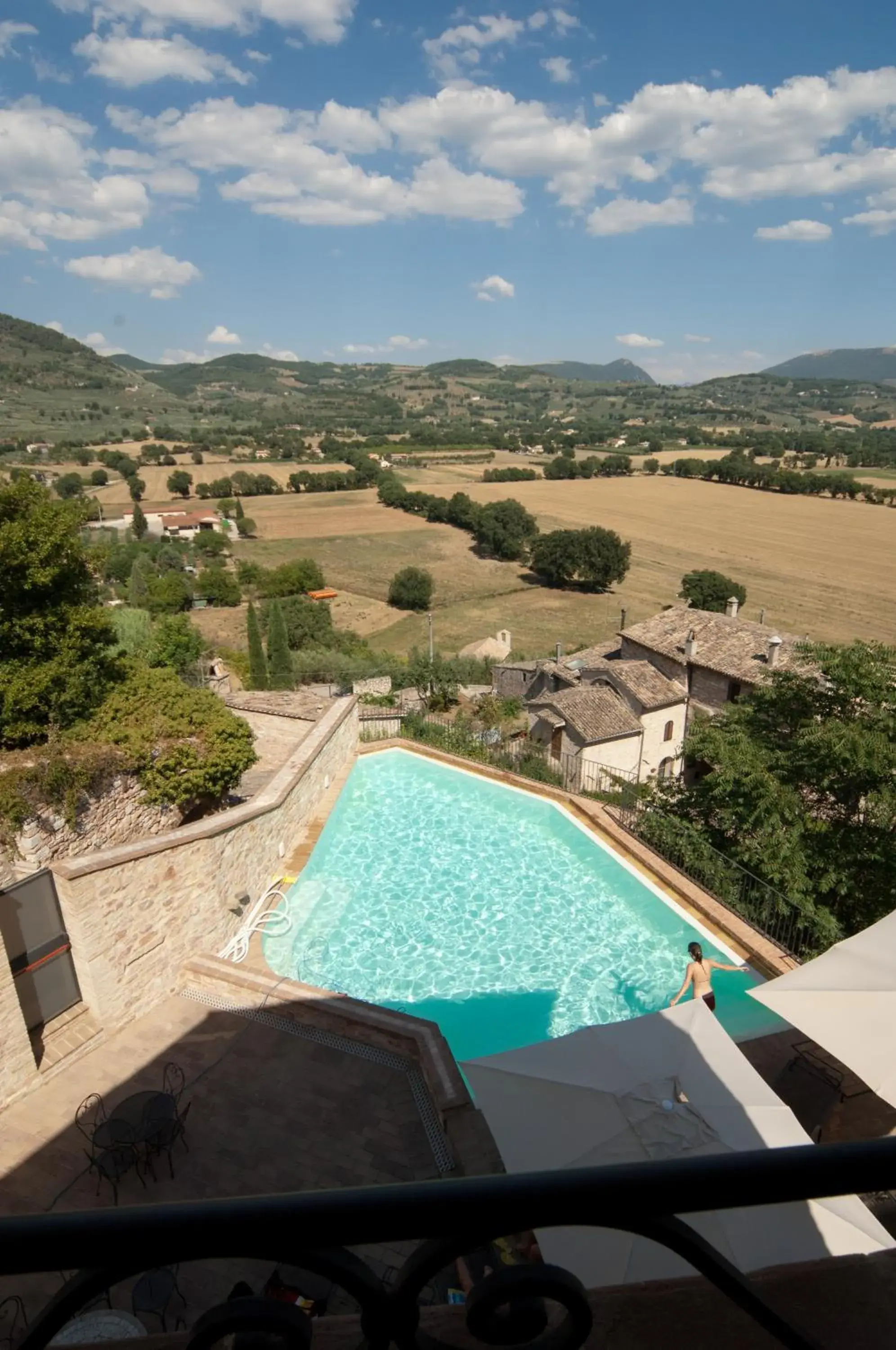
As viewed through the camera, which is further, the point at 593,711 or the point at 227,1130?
the point at 593,711

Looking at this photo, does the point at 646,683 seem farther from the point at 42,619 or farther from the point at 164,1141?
the point at 164,1141

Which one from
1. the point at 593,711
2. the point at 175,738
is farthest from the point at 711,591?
the point at 175,738

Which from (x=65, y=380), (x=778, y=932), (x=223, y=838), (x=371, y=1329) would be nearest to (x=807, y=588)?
(x=778, y=932)

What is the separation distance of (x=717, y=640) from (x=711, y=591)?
23.4 metres

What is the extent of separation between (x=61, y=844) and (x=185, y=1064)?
3.52m

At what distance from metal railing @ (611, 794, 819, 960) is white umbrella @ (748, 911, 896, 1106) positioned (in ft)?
12.3

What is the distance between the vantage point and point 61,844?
1079cm

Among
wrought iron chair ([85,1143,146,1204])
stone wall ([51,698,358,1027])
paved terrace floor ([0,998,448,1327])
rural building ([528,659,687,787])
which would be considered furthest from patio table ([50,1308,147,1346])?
rural building ([528,659,687,787])

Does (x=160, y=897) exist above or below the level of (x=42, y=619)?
below

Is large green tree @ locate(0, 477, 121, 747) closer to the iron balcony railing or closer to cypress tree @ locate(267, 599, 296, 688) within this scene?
the iron balcony railing

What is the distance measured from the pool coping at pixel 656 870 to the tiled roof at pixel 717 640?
10774 millimetres

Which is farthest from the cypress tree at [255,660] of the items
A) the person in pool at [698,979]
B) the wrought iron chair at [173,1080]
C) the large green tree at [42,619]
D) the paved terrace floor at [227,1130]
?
the person in pool at [698,979]

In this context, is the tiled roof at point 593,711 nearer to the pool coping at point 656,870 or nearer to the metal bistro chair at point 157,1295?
the pool coping at point 656,870

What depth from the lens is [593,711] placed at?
2425 centimetres
